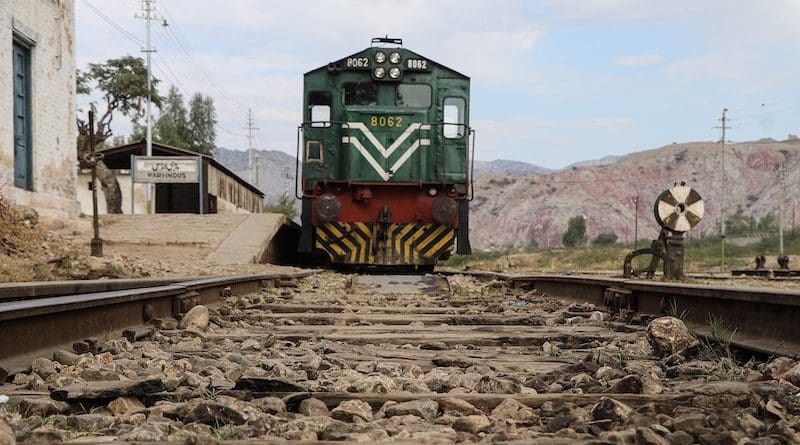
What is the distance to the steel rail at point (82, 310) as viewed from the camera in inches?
131

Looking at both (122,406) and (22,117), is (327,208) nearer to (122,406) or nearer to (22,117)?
(22,117)

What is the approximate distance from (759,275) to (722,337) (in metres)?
14.6

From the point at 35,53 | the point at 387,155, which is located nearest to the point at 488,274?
the point at 387,155

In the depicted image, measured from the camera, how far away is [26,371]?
3.11 meters

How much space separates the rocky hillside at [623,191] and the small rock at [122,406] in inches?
3245

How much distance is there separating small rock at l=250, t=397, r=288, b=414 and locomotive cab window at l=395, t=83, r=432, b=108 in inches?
443

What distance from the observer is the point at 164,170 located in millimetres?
24156

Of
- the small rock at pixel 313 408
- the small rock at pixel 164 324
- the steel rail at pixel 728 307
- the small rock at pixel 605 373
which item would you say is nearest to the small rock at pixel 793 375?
the steel rail at pixel 728 307

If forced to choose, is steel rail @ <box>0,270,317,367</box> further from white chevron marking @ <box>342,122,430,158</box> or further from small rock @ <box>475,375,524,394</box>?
white chevron marking @ <box>342,122,430,158</box>

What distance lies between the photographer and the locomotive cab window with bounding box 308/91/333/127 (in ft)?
43.9

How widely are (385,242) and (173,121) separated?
6791 centimetres

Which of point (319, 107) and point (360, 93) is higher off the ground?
point (360, 93)

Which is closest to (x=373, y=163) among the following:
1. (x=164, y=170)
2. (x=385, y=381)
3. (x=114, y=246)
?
(x=114, y=246)

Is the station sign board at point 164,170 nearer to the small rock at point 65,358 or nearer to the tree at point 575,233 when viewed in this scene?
the small rock at point 65,358
